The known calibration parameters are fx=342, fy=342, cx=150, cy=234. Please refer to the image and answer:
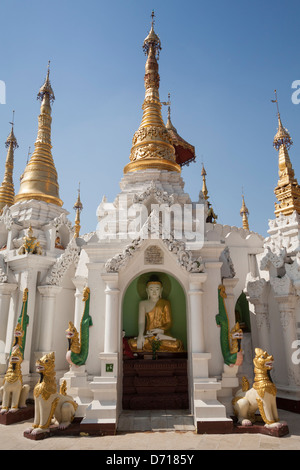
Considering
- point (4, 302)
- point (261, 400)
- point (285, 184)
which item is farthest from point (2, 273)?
A: point (285, 184)

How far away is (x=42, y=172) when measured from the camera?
13820mm

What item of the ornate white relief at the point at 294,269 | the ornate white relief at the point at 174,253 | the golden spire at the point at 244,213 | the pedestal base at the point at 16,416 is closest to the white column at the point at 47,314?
the pedestal base at the point at 16,416

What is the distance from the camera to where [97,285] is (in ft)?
26.6

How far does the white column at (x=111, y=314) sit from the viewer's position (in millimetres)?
7340

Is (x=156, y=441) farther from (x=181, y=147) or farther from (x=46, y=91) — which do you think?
(x=181, y=147)

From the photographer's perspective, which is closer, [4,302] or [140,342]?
[140,342]

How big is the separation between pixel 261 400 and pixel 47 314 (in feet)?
22.6

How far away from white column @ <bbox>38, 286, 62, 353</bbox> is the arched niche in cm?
276

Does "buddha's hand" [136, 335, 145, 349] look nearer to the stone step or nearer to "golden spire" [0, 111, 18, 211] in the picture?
the stone step

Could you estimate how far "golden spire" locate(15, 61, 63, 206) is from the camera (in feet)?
43.8

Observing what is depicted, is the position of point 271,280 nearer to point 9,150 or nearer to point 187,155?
point 187,155

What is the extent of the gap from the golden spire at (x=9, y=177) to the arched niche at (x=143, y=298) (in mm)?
10160

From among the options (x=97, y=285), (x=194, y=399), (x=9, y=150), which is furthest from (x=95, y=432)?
(x=9, y=150)
